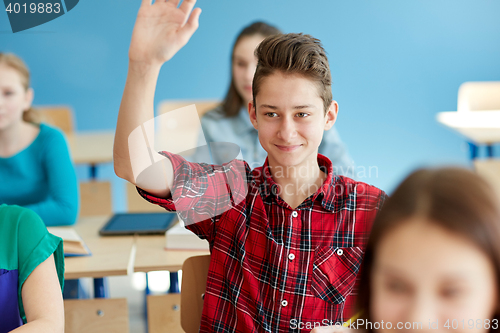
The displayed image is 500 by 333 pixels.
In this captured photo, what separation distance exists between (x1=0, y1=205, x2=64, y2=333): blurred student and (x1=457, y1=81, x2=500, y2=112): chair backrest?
3077 millimetres

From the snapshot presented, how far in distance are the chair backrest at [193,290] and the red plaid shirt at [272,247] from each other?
8cm

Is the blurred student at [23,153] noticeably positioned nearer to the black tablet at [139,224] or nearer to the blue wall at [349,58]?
the black tablet at [139,224]

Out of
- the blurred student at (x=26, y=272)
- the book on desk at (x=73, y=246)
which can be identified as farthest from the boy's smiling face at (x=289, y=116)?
the book on desk at (x=73, y=246)

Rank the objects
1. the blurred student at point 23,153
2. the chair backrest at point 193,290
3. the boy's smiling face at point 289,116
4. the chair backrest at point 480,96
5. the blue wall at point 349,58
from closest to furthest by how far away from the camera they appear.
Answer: the boy's smiling face at point 289,116 → the chair backrest at point 193,290 → the blurred student at point 23,153 → the chair backrest at point 480,96 → the blue wall at point 349,58

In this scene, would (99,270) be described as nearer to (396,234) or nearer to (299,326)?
(299,326)

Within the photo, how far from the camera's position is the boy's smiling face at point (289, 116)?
1040 millimetres

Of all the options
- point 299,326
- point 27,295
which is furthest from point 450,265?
point 27,295

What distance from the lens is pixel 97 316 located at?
1.36 m

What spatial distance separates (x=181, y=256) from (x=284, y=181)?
0.54m

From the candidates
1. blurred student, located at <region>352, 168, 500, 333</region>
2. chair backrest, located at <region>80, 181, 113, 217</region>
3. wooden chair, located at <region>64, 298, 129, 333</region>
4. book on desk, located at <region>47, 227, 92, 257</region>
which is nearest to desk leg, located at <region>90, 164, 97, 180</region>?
chair backrest, located at <region>80, 181, 113, 217</region>

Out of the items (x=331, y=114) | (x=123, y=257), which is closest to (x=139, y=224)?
(x=123, y=257)

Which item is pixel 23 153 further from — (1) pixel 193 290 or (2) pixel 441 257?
(2) pixel 441 257

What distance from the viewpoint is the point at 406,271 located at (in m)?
0.25

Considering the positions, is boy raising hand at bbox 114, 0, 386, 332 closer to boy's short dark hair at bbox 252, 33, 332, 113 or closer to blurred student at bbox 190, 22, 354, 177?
boy's short dark hair at bbox 252, 33, 332, 113
